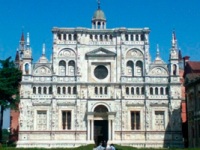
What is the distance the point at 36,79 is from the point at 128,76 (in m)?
14.9

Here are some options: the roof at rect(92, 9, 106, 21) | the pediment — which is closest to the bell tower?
the roof at rect(92, 9, 106, 21)

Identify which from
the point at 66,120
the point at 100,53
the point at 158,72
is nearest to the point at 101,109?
the point at 66,120

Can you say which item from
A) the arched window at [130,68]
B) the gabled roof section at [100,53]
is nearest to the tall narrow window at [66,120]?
the gabled roof section at [100,53]

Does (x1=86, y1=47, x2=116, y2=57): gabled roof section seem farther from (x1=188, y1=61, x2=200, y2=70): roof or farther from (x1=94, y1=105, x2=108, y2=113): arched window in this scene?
(x1=188, y1=61, x2=200, y2=70): roof

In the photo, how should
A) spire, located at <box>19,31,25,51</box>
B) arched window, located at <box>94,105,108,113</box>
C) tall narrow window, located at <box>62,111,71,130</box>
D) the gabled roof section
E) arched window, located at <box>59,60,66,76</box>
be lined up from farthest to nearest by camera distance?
spire, located at <box>19,31,25,51</box> < arched window, located at <box>59,60,66,76</box> < the gabled roof section < arched window, located at <box>94,105,108,113</box> < tall narrow window, located at <box>62,111,71,130</box>

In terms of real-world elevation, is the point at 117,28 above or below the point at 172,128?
above

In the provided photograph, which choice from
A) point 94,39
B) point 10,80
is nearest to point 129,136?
point 94,39

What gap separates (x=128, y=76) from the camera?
218 feet

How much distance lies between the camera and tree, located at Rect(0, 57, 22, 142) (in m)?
66.6

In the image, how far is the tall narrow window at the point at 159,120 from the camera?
6556cm

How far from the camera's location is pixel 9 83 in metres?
67.4

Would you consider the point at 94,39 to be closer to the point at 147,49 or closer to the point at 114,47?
the point at 114,47

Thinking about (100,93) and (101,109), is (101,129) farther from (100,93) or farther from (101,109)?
(100,93)

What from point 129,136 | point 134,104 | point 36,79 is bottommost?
point 129,136
